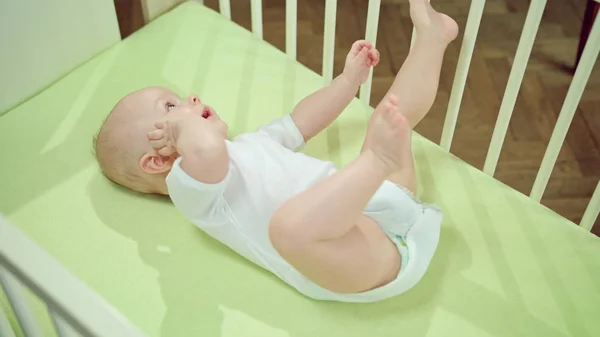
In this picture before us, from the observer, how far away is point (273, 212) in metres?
0.86

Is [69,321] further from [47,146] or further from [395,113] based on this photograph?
[47,146]

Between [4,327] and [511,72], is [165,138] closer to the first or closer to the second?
[4,327]

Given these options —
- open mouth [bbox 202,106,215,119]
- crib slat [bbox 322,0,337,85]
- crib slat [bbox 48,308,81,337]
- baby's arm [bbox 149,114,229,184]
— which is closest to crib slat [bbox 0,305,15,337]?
crib slat [bbox 48,308,81,337]

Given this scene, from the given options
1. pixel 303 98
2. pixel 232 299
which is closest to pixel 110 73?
pixel 303 98

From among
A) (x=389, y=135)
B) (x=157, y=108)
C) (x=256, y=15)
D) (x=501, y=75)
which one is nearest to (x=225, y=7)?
(x=256, y=15)

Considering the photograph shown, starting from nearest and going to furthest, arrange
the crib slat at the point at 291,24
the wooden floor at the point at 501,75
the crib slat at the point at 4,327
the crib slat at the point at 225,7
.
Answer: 1. the crib slat at the point at 4,327
2. the crib slat at the point at 291,24
3. the crib slat at the point at 225,7
4. the wooden floor at the point at 501,75

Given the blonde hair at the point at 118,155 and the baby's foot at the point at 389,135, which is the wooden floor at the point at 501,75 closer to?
the blonde hair at the point at 118,155

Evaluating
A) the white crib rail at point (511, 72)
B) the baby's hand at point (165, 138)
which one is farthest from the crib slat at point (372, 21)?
the baby's hand at point (165, 138)

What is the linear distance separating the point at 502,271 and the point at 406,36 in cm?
90

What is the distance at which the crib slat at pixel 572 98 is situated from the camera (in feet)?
2.56

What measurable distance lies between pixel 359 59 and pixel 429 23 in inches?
4.2

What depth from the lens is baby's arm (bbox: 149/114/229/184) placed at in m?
0.80

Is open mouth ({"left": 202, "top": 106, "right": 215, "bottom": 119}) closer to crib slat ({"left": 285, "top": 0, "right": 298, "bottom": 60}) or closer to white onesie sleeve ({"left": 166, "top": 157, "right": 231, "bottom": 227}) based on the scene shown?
white onesie sleeve ({"left": 166, "top": 157, "right": 231, "bottom": 227})

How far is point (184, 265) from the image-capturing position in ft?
2.91
